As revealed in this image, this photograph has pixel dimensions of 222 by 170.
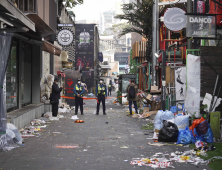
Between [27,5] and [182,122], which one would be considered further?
[27,5]

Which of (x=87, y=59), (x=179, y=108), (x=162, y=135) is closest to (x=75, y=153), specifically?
(x=162, y=135)

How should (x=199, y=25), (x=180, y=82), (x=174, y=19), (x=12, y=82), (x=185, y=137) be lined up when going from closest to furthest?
(x=185, y=137)
(x=199, y=25)
(x=180, y=82)
(x=12, y=82)
(x=174, y=19)

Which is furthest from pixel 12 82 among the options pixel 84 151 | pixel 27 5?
pixel 84 151

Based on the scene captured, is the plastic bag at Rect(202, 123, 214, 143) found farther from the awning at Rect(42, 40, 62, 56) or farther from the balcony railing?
the awning at Rect(42, 40, 62, 56)

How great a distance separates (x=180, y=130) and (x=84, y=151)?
9.94ft

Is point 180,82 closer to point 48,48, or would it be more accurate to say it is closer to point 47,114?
point 48,48

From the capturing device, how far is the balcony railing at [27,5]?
11648 millimetres

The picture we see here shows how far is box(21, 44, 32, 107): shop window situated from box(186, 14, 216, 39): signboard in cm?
759

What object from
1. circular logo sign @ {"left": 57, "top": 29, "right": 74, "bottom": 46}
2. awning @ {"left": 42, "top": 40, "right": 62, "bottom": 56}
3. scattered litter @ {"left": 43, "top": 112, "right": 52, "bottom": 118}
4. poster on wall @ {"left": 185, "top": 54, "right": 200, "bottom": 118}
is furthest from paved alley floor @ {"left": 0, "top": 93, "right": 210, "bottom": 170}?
circular logo sign @ {"left": 57, "top": 29, "right": 74, "bottom": 46}

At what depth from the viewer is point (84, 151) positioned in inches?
323

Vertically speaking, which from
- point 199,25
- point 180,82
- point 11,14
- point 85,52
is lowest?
point 180,82

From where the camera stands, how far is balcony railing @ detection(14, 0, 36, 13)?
11.6 m

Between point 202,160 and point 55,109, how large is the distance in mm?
9657

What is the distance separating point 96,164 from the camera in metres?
6.90
